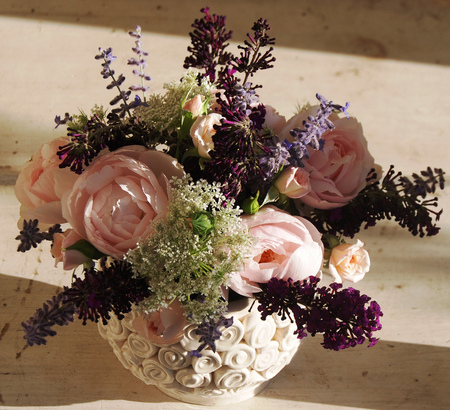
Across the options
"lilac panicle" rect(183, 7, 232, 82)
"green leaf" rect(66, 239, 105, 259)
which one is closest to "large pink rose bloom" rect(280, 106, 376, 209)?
"lilac panicle" rect(183, 7, 232, 82)

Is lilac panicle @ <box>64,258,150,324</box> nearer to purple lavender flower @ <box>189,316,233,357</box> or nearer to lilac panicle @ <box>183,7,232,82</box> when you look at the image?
purple lavender flower @ <box>189,316,233,357</box>

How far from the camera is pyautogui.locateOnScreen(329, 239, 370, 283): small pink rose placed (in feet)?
2.02

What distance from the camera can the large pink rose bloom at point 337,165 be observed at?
2.03 feet

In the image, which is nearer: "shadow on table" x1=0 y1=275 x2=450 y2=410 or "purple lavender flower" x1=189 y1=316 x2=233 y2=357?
"purple lavender flower" x1=189 y1=316 x2=233 y2=357

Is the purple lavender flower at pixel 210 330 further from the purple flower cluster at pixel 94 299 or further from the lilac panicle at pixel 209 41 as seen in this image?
the lilac panicle at pixel 209 41

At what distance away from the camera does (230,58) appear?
62 cm

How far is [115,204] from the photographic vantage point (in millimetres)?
555

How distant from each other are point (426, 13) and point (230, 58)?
1.05 metres

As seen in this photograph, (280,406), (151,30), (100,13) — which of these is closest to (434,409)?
(280,406)

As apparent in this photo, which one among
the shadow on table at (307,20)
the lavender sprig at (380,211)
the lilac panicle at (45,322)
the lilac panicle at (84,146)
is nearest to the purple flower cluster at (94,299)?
the lilac panicle at (45,322)

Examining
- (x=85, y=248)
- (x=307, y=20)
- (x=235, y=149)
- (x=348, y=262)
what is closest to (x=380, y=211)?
(x=348, y=262)

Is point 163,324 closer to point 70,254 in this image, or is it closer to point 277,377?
point 70,254

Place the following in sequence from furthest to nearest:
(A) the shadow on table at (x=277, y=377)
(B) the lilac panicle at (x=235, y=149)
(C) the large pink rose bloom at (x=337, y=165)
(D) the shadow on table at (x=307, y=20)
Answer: (D) the shadow on table at (x=307, y=20) → (A) the shadow on table at (x=277, y=377) → (C) the large pink rose bloom at (x=337, y=165) → (B) the lilac panicle at (x=235, y=149)

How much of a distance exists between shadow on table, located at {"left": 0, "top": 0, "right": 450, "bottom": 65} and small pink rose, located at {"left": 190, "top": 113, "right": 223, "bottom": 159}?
0.85m
